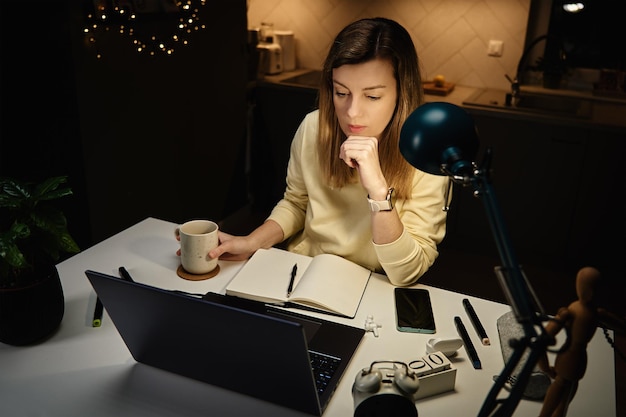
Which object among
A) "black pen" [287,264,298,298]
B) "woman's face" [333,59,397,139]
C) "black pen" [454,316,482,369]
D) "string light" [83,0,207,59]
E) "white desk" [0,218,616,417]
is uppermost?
"string light" [83,0,207,59]

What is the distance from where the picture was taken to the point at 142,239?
1420 millimetres

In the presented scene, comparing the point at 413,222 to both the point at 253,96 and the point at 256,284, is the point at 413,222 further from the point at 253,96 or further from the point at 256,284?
the point at 253,96

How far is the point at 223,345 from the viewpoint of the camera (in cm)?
84

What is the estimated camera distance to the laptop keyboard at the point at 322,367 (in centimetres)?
93

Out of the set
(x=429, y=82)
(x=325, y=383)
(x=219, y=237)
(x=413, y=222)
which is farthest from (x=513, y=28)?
→ (x=325, y=383)

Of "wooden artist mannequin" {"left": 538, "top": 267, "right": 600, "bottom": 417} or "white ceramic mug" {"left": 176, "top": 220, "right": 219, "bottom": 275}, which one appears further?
"white ceramic mug" {"left": 176, "top": 220, "right": 219, "bottom": 275}

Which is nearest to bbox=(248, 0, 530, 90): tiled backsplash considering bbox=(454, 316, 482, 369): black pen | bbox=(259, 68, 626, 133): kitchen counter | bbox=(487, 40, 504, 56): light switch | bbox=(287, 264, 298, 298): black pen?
bbox=(487, 40, 504, 56): light switch

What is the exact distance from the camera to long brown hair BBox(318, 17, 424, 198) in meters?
1.31

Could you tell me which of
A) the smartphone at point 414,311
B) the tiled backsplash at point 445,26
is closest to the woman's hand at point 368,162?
the smartphone at point 414,311

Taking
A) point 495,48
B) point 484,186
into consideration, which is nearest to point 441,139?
point 484,186

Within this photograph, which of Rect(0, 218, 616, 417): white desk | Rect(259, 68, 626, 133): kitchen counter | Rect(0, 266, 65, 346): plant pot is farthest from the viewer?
Rect(259, 68, 626, 133): kitchen counter

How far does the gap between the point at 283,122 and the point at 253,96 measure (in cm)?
24

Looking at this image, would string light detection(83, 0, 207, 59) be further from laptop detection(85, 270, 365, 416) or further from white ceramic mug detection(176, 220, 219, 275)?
laptop detection(85, 270, 365, 416)

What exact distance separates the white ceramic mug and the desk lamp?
0.58 metres
